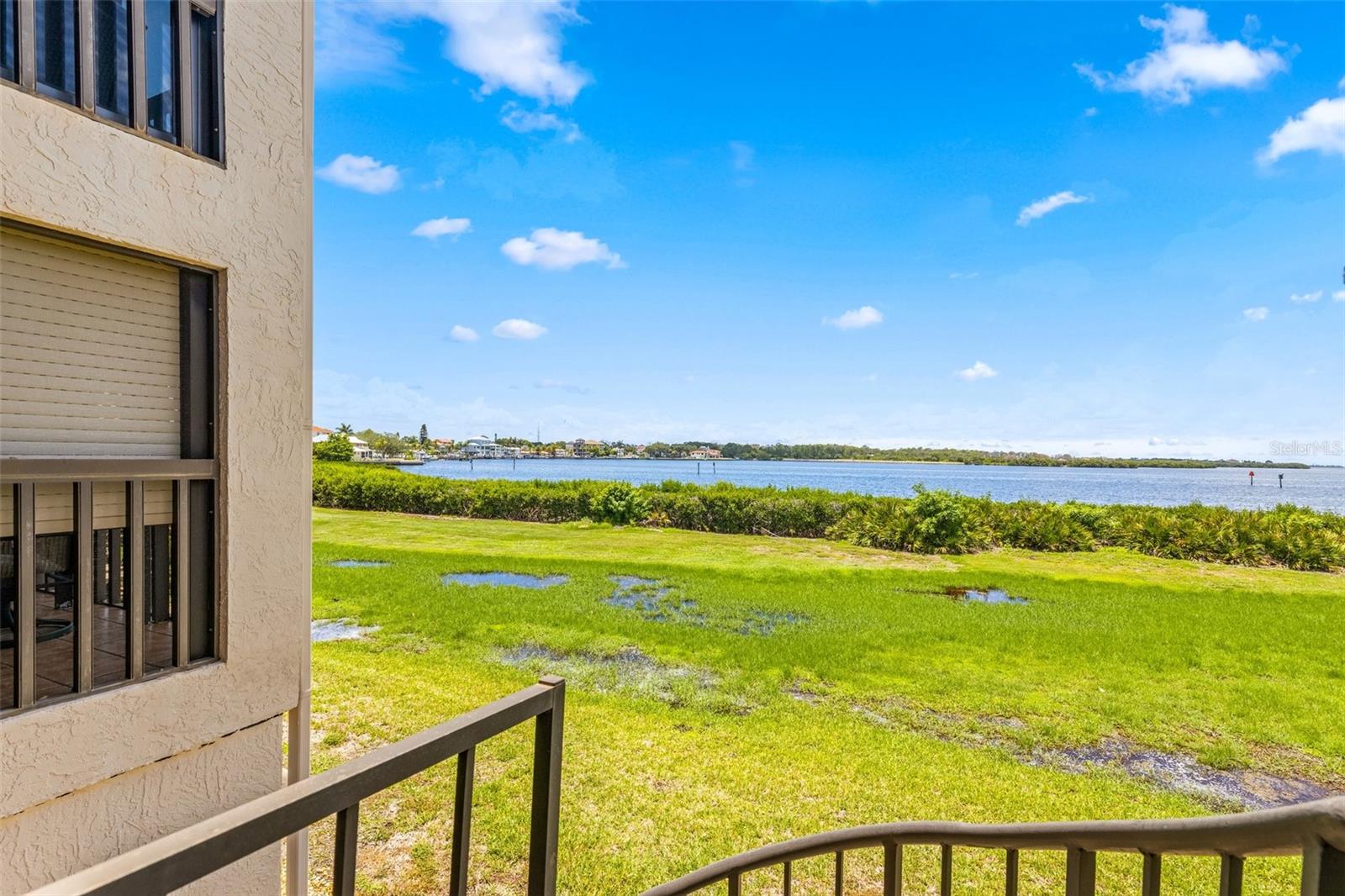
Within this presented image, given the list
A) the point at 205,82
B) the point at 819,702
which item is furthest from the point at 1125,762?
the point at 205,82

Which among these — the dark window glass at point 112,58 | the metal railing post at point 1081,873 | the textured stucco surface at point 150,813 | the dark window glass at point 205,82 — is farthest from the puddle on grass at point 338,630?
the metal railing post at point 1081,873

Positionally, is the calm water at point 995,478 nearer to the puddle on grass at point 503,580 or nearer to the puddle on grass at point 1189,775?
the puddle on grass at point 503,580

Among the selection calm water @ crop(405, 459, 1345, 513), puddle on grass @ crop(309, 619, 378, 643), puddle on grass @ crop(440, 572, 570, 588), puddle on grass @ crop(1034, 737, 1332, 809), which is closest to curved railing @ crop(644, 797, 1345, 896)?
puddle on grass @ crop(1034, 737, 1332, 809)

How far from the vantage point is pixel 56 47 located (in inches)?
78.7

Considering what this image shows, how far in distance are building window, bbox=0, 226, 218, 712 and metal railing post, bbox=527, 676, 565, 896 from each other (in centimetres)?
167

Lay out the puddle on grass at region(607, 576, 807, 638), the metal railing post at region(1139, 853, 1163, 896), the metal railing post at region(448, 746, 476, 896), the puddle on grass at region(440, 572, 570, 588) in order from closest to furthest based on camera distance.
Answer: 1. the metal railing post at region(1139, 853, 1163, 896)
2. the metal railing post at region(448, 746, 476, 896)
3. the puddle on grass at region(607, 576, 807, 638)
4. the puddle on grass at region(440, 572, 570, 588)

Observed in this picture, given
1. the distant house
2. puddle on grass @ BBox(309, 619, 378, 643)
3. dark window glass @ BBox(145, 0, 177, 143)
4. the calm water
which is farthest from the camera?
the distant house

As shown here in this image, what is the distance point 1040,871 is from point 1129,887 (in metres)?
0.38

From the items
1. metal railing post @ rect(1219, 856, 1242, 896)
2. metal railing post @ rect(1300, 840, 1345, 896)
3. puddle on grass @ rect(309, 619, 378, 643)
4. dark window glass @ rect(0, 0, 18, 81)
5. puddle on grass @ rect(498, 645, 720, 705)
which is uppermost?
dark window glass @ rect(0, 0, 18, 81)

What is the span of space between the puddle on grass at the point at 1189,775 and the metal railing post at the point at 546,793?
415 centimetres

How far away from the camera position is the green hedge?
1139cm

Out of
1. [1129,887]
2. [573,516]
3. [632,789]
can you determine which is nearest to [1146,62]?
[1129,887]

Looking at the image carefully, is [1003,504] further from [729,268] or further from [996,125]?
[729,268]

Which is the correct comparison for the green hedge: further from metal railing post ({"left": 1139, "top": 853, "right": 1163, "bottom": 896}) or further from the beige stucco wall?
metal railing post ({"left": 1139, "top": 853, "right": 1163, "bottom": 896})
